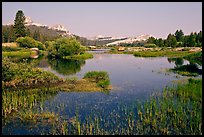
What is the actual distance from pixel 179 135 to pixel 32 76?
18.7m

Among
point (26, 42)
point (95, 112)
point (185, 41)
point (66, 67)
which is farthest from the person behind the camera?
point (185, 41)

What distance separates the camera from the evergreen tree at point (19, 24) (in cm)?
9162

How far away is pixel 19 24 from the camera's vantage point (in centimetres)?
9331

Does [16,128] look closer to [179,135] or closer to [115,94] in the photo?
[179,135]

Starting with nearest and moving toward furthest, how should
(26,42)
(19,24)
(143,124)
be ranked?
(143,124)
(26,42)
(19,24)

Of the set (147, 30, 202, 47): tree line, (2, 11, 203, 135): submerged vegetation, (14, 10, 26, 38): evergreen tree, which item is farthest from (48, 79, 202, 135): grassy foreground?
(14, 10, 26, 38): evergreen tree

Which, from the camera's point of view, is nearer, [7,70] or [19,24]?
[7,70]

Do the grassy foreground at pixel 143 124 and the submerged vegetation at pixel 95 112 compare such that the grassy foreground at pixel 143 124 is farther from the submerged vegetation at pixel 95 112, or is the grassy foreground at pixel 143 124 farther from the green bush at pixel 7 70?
the green bush at pixel 7 70

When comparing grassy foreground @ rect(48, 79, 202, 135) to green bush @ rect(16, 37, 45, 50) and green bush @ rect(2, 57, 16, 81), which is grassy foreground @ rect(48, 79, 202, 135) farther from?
green bush @ rect(16, 37, 45, 50)

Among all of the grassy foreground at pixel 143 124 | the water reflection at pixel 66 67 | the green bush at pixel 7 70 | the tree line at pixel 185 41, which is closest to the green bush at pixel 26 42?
the water reflection at pixel 66 67

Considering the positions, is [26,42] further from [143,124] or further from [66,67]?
[143,124]

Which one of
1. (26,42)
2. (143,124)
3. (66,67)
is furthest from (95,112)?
(26,42)

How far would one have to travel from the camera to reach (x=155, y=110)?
15.9 m

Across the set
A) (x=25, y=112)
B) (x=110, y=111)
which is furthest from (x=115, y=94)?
(x=25, y=112)
